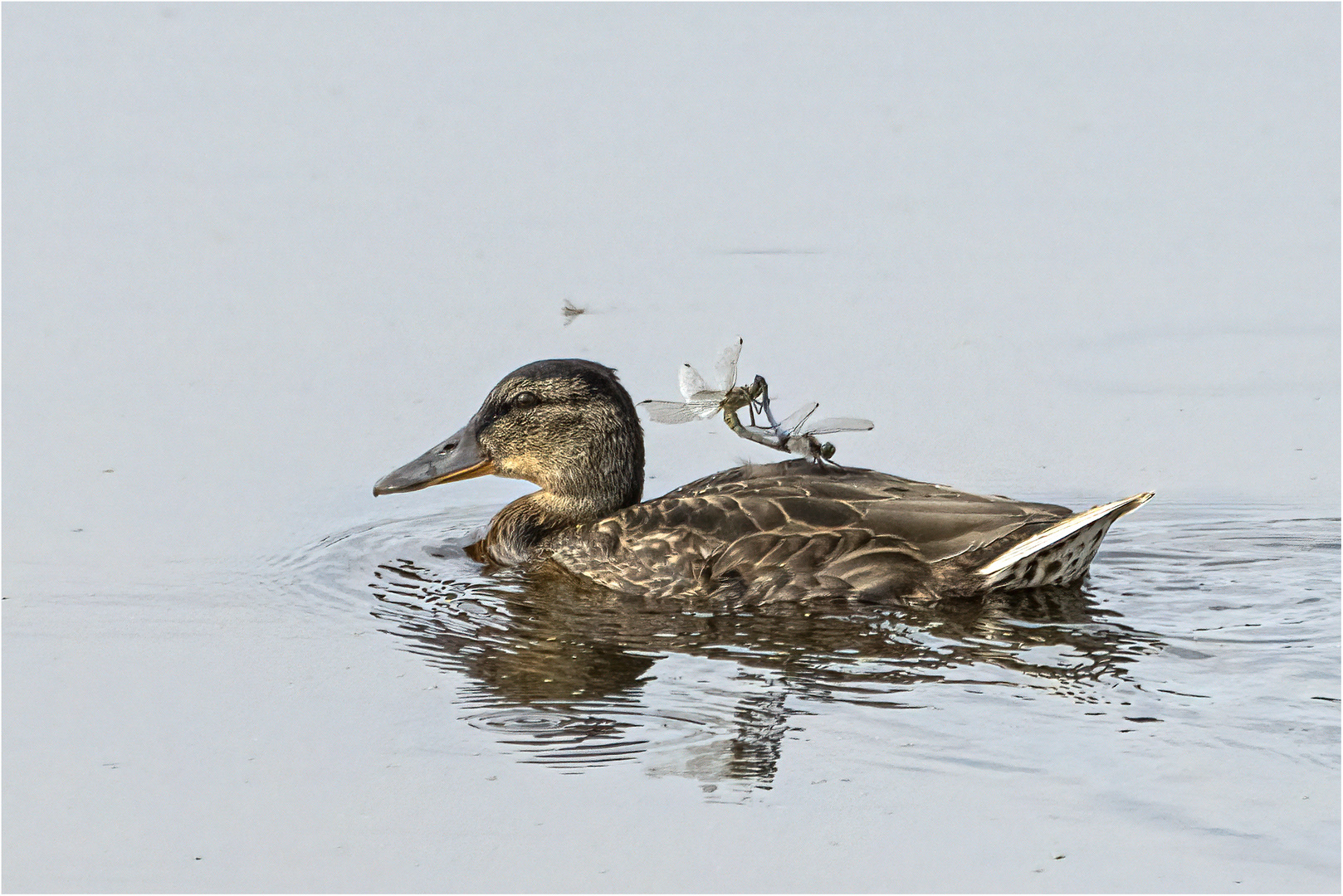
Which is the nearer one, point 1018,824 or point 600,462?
point 1018,824

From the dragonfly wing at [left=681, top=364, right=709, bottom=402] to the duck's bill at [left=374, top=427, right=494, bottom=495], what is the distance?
3.85ft

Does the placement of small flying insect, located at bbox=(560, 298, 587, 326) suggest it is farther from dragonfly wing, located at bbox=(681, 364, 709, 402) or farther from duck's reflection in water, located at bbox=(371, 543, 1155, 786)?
duck's reflection in water, located at bbox=(371, 543, 1155, 786)

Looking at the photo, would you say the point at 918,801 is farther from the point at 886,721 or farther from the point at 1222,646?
the point at 1222,646

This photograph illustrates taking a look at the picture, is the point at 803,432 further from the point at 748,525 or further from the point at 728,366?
the point at 748,525

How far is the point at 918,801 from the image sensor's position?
6152 millimetres

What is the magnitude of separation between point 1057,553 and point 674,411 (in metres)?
2.07

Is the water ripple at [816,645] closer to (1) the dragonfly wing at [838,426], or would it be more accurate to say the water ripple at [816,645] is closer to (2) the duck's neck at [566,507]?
(2) the duck's neck at [566,507]

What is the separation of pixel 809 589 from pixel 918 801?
2.16m

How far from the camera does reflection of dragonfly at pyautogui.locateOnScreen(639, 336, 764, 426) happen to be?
8.99 metres

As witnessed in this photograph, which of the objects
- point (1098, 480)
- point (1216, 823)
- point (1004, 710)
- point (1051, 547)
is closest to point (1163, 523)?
point (1098, 480)

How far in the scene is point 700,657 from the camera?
761 centimetres

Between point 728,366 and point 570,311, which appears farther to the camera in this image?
point 570,311

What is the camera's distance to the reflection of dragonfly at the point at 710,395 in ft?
29.5

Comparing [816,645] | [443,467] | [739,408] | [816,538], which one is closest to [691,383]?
[739,408]
